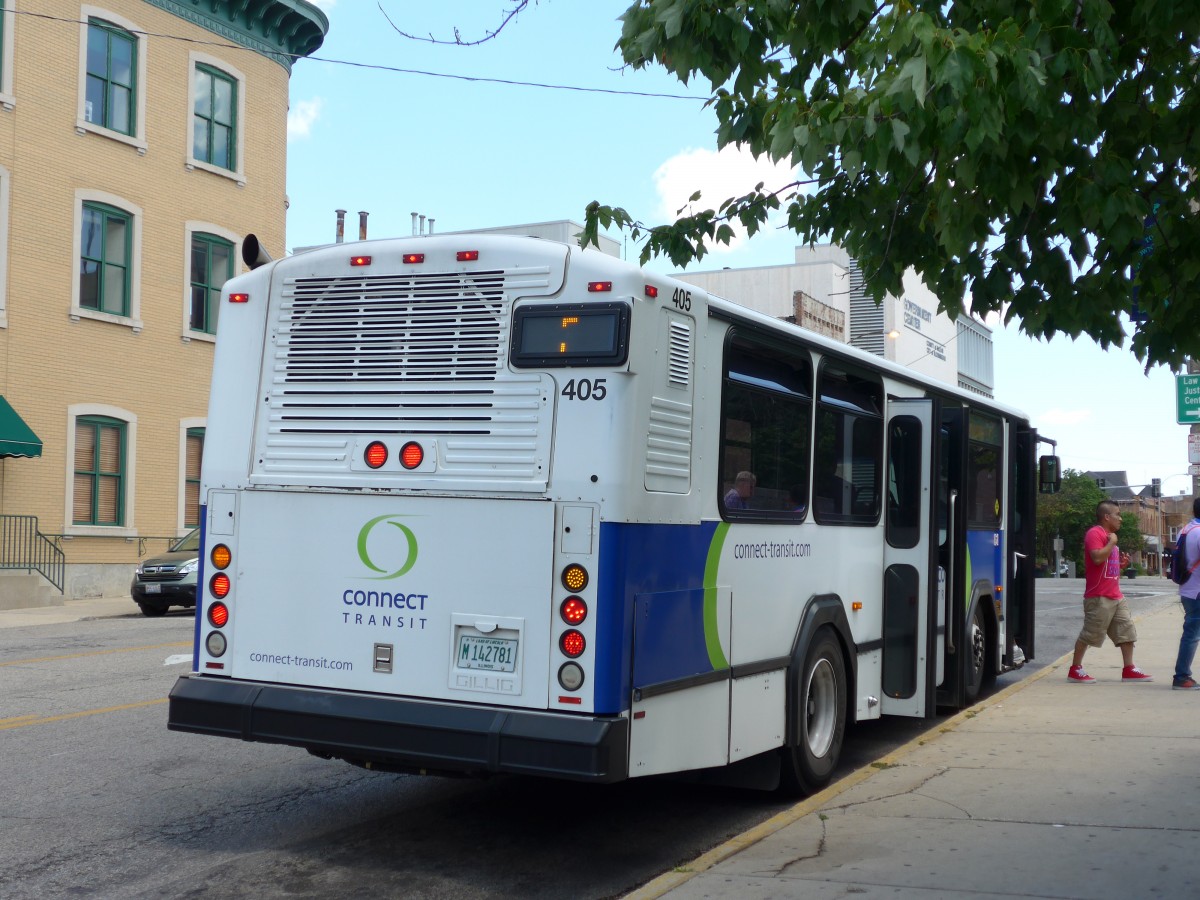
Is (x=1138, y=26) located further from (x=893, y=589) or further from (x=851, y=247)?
(x=893, y=589)

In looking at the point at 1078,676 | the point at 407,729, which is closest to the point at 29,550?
the point at 1078,676

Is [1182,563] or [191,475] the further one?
[191,475]

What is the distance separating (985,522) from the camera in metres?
11.8

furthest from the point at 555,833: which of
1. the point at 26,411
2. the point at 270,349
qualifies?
the point at 26,411

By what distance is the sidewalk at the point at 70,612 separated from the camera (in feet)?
67.9

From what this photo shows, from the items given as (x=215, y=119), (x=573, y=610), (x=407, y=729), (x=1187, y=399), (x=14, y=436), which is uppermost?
(x=215, y=119)

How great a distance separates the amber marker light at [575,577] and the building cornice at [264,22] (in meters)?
24.2

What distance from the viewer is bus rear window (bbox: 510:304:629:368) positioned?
6191 mm

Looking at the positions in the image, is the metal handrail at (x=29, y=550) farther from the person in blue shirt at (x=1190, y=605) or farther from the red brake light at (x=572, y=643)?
the red brake light at (x=572, y=643)

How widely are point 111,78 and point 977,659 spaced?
71.9 ft

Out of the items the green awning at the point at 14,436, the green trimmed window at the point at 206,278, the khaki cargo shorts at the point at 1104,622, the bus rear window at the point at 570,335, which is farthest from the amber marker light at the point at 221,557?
the green trimmed window at the point at 206,278

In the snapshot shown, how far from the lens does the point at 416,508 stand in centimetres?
652

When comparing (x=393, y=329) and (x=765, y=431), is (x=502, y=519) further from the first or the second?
(x=765, y=431)

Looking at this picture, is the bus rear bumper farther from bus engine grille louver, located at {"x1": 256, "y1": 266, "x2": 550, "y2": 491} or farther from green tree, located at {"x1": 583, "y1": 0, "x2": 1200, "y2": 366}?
green tree, located at {"x1": 583, "y1": 0, "x2": 1200, "y2": 366}
